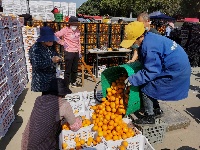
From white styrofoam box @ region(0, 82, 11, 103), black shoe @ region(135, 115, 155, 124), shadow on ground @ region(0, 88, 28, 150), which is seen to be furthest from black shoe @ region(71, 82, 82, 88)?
black shoe @ region(135, 115, 155, 124)

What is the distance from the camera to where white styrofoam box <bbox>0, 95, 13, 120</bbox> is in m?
4.19

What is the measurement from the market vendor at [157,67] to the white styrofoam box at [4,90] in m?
2.61

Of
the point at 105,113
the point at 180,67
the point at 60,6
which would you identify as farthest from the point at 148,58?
the point at 60,6

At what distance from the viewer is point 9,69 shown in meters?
Answer: 5.12

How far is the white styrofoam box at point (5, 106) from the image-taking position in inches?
165

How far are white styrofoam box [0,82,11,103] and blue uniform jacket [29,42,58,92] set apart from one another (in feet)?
3.28

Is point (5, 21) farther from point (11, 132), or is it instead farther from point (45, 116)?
point (45, 116)

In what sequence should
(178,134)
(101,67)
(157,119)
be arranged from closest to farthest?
1. (157,119)
2. (178,134)
3. (101,67)

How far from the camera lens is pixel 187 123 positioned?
4684 mm

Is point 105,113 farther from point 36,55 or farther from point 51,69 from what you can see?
point 36,55

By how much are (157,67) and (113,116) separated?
3.49ft

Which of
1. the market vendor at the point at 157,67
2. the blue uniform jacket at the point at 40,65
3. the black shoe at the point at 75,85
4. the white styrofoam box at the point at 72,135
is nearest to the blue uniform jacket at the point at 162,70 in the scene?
the market vendor at the point at 157,67

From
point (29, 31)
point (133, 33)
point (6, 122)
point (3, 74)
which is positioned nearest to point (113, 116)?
point (133, 33)

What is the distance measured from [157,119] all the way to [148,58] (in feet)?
4.85
